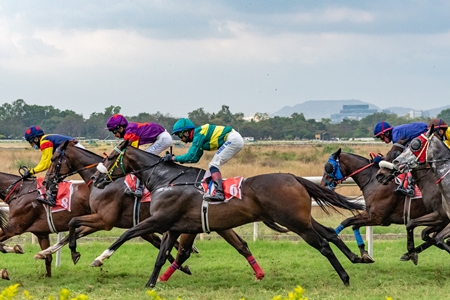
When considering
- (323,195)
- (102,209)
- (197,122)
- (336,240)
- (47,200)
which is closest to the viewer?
(323,195)

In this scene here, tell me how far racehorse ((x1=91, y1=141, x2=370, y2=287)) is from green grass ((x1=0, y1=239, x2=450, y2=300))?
386 millimetres

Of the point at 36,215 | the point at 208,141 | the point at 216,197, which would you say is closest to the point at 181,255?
the point at 216,197

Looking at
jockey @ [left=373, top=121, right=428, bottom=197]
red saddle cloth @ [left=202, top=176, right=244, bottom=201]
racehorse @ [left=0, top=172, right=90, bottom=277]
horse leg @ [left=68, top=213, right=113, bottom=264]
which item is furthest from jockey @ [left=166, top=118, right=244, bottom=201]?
jockey @ [left=373, top=121, right=428, bottom=197]

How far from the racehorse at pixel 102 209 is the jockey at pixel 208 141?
83 centimetres

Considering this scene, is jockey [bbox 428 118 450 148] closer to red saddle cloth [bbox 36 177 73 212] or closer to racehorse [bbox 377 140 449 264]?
racehorse [bbox 377 140 449 264]

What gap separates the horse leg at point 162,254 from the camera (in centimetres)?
723

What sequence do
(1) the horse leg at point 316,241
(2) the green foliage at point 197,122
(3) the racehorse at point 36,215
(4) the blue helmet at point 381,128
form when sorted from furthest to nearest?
(2) the green foliage at point 197,122, (4) the blue helmet at point 381,128, (3) the racehorse at point 36,215, (1) the horse leg at point 316,241

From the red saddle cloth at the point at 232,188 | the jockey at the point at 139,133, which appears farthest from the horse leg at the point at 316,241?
the jockey at the point at 139,133

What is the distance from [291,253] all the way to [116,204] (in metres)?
2.67

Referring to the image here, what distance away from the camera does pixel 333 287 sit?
23.0 feet

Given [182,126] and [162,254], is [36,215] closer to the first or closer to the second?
[162,254]

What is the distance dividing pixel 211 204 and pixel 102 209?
4.80 feet

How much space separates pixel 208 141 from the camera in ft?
24.7

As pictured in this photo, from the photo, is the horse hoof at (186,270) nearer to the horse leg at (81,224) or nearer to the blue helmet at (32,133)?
the horse leg at (81,224)
